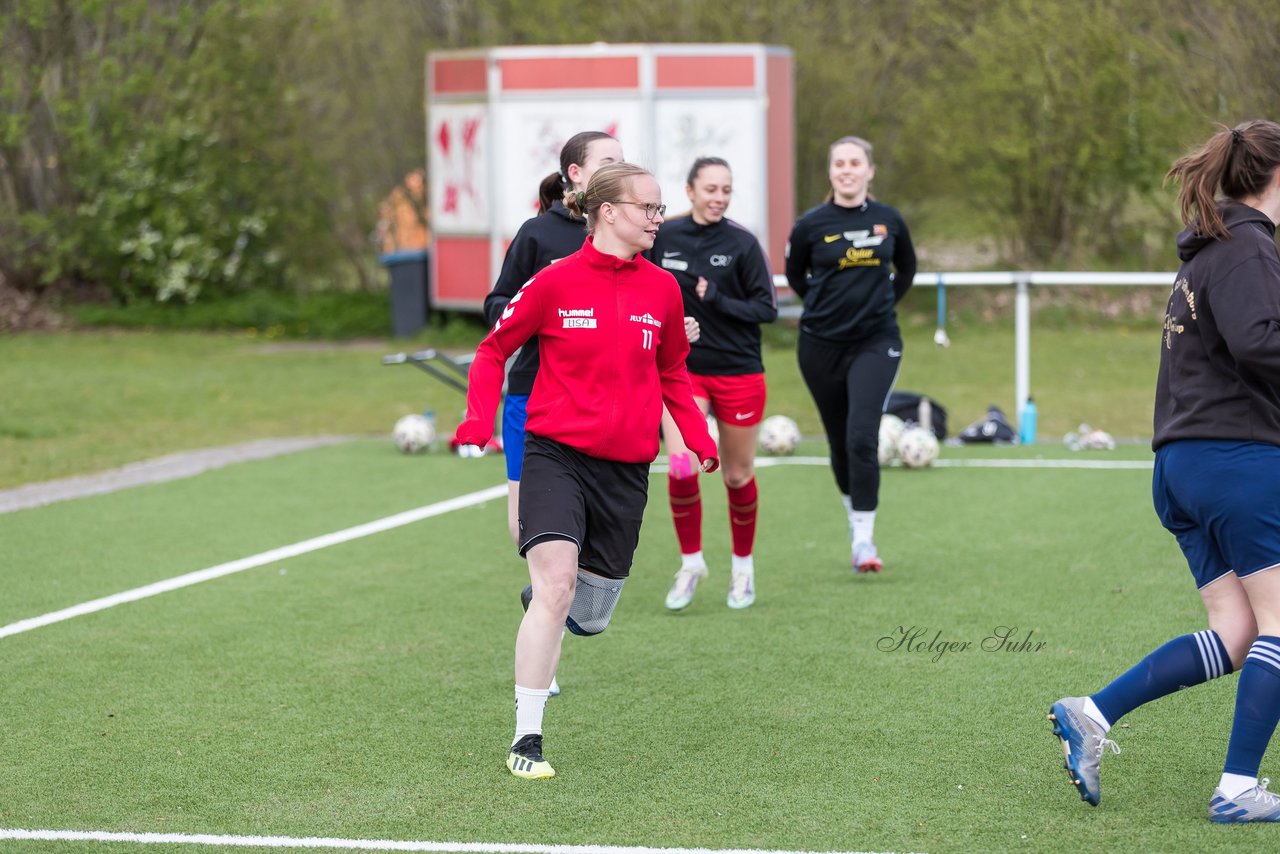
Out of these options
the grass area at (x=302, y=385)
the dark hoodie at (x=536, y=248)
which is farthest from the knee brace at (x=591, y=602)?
the grass area at (x=302, y=385)

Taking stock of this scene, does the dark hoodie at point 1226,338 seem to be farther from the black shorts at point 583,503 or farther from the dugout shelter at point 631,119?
the dugout shelter at point 631,119

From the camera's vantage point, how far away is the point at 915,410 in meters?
12.2

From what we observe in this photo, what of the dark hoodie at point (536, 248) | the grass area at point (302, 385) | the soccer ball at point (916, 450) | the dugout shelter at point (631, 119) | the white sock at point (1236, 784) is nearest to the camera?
the white sock at point (1236, 784)

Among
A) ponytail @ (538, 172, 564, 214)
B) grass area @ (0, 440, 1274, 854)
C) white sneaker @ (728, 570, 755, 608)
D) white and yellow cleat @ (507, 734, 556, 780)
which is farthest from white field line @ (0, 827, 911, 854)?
white sneaker @ (728, 570, 755, 608)

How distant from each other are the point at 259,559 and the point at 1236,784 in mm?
5422

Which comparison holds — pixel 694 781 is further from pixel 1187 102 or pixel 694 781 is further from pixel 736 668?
pixel 1187 102

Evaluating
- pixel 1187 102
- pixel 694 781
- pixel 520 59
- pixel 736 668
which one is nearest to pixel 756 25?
pixel 520 59

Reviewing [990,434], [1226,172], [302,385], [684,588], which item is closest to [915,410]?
[990,434]

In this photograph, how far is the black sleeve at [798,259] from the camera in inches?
301

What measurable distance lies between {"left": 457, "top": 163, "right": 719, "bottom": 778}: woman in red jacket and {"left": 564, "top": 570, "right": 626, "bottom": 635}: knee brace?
42 mm

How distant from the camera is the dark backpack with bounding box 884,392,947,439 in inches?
478

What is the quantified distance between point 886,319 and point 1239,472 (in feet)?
12.1

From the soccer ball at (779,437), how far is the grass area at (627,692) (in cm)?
235

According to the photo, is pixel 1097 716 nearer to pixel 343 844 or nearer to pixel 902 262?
pixel 343 844
